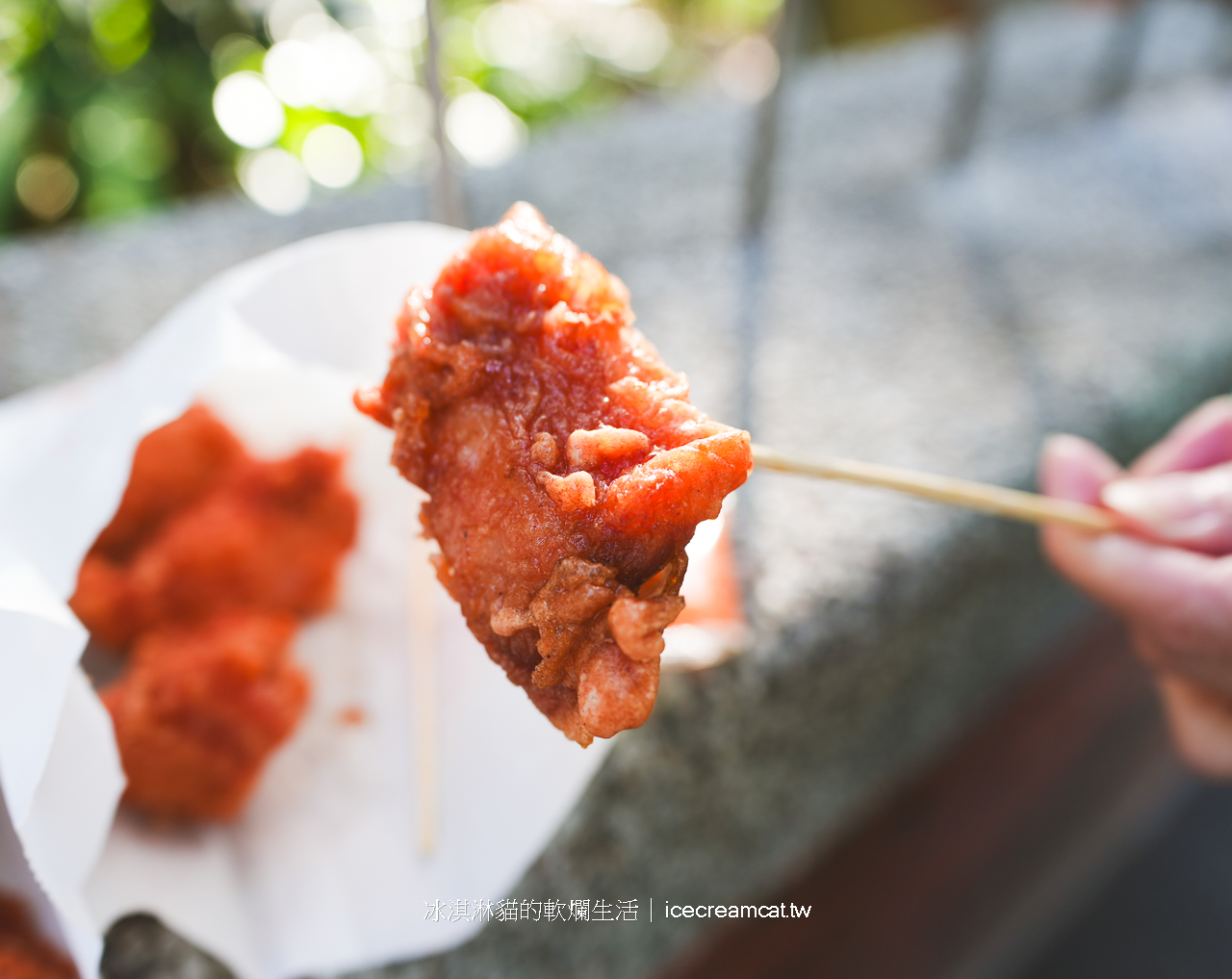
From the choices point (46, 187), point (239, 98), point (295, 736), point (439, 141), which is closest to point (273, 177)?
point (239, 98)

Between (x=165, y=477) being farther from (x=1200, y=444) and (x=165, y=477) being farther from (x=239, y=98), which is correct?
(x=239, y=98)

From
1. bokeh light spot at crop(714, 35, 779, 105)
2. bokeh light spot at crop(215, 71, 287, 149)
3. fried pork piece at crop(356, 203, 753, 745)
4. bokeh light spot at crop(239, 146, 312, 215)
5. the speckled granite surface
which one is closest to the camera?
fried pork piece at crop(356, 203, 753, 745)

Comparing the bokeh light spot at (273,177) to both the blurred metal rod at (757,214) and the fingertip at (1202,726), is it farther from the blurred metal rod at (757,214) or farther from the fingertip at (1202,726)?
the fingertip at (1202,726)

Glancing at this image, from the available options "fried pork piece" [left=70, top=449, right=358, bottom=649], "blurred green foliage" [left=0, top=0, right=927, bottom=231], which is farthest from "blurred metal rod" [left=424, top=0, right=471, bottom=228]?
"blurred green foliage" [left=0, top=0, right=927, bottom=231]

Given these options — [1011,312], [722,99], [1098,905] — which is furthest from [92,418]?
[1098,905]

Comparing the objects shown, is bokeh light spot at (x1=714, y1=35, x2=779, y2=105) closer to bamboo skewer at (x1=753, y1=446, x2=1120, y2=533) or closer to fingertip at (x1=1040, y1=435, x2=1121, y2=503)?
fingertip at (x1=1040, y1=435, x2=1121, y2=503)
